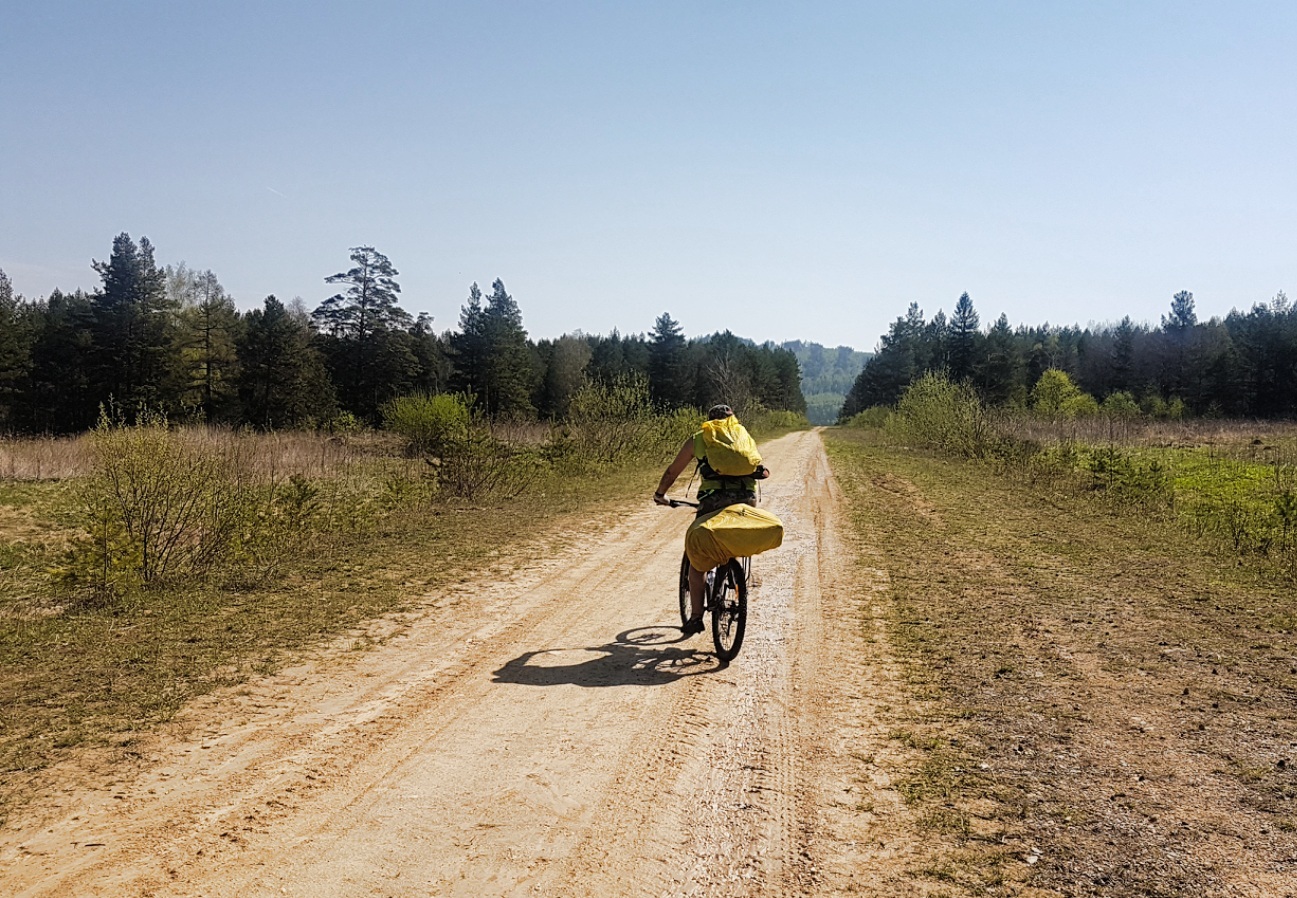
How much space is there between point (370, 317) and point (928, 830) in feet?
178

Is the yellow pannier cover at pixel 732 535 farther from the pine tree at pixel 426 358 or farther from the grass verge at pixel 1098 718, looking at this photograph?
the pine tree at pixel 426 358

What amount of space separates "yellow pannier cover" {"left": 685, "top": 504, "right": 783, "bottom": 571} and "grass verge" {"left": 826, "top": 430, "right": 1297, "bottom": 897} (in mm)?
1628

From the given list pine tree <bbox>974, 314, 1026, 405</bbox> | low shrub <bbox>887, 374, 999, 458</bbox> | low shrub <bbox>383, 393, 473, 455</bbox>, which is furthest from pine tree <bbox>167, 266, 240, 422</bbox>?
pine tree <bbox>974, 314, 1026, 405</bbox>

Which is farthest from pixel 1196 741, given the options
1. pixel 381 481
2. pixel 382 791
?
pixel 381 481

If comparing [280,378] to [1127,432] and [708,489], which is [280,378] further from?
[1127,432]

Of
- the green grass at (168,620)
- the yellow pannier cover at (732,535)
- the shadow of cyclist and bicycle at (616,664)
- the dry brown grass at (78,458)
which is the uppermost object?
the dry brown grass at (78,458)

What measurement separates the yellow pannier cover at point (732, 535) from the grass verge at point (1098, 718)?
1628mm

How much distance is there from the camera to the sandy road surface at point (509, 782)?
3.22 meters

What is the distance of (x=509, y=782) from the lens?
13.3 ft

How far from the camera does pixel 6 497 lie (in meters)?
16.6

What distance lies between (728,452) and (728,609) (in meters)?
1.30

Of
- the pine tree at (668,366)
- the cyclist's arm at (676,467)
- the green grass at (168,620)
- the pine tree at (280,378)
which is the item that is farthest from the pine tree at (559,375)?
the cyclist's arm at (676,467)

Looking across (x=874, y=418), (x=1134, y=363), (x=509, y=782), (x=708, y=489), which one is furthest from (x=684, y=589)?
(x=1134, y=363)

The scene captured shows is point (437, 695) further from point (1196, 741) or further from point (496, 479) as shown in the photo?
point (496, 479)
